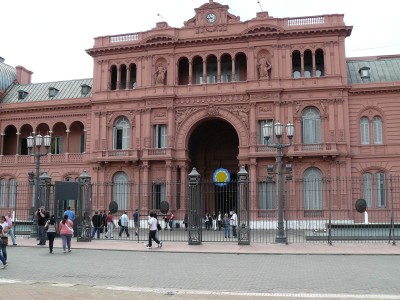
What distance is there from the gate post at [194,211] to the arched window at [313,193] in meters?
15.3

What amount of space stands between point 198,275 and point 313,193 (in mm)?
24305

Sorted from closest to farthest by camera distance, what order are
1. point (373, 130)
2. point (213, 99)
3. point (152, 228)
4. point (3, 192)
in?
point (152, 228)
point (373, 130)
point (213, 99)
point (3, 192)

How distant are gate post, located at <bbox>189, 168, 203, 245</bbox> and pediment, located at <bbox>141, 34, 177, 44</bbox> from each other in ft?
66.3

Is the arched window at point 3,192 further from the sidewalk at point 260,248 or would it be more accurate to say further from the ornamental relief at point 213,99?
the sidewalk at point 260,248

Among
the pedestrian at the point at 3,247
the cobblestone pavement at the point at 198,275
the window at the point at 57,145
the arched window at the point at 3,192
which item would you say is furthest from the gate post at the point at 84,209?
the arched window at the point at 3,192

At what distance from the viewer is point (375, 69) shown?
39.7 meters

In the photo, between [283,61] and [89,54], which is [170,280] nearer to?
[283,61]

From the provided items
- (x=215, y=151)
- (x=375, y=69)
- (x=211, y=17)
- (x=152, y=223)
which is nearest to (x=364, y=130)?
(x=375, y=69)

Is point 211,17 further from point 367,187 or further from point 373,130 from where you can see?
point 367,187

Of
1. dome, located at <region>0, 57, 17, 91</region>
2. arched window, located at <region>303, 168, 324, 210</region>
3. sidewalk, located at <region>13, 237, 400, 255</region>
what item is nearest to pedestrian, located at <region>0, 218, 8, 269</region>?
sidewalk, located at <region>13, 237, 400, 255</region>

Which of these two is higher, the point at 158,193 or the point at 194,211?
the point at 158,193

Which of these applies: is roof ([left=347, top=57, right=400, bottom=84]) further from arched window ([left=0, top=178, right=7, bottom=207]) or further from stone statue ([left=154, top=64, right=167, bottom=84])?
arched window ([left=0, top=178, right=7, bottom=207])

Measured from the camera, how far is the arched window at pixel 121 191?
39.2 meters

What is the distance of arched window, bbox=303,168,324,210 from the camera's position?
3553cm
